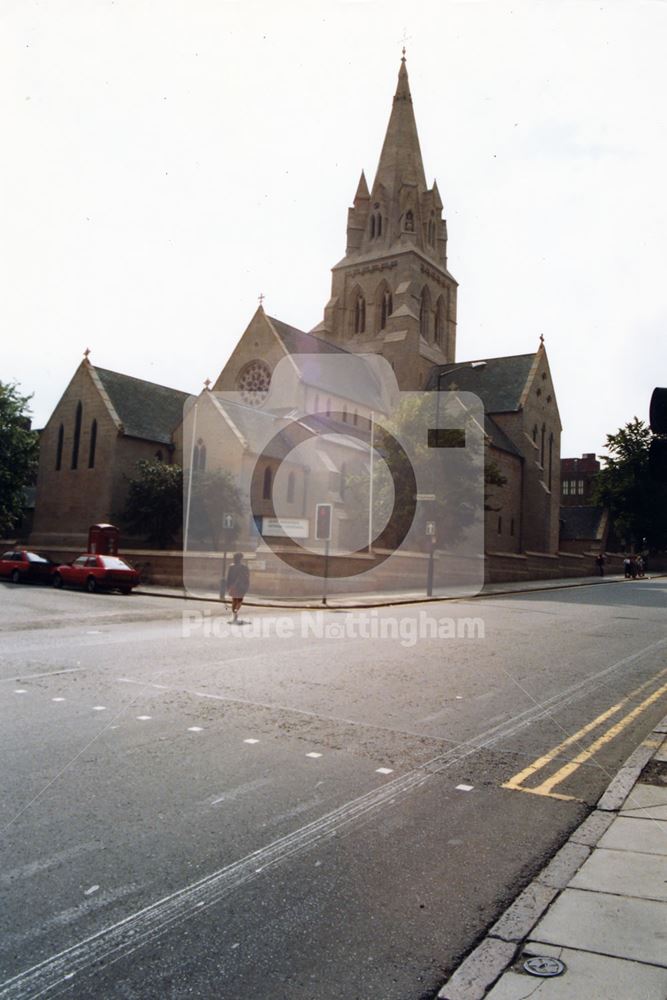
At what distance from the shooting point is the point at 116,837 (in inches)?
176

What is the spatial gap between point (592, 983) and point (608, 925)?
23.2 inches

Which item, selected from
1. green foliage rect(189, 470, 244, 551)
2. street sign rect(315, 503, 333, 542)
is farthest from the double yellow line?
green foliage rect(189, 470, 244, 551)

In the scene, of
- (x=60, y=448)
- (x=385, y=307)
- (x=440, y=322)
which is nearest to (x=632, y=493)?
(x=440, y=322)

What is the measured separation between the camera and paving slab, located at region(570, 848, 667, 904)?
396 centimetres

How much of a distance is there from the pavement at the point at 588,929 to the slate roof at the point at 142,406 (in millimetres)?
41059

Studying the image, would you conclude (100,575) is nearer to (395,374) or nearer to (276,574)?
(276,574)

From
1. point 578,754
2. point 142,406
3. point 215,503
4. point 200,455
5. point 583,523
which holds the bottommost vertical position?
point 578,754

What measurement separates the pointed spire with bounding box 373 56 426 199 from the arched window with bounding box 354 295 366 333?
878 centimetres

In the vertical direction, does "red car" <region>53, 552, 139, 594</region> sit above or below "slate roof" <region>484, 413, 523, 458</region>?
below

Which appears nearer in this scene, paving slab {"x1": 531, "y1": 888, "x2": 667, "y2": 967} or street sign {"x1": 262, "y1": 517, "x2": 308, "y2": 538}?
paving slab {"x1": 531, "y1": 888, "x2": 667, "y2": 967}

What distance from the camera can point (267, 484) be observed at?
41.0m

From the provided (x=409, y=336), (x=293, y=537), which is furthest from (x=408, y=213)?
(x=293, y=537)

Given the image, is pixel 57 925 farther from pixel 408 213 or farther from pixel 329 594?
pixel 408 213

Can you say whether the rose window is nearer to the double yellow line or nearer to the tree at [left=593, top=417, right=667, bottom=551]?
the tree at [left=593, top=417, right=667, bottom=551]
